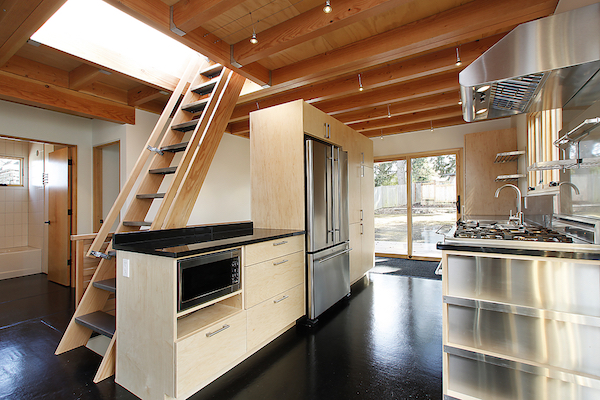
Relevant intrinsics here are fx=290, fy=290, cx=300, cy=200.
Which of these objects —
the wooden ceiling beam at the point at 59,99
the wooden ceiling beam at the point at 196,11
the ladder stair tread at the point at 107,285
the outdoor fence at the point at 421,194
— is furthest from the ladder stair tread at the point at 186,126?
the outdoor fence at the point at 421,194

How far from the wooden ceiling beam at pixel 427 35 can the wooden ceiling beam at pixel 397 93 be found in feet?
3.01

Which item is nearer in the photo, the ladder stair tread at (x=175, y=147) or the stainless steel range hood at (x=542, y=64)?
the stainless steel range hood at (x=542, y=64)

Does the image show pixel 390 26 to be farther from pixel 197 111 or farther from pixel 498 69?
pixel 197 111

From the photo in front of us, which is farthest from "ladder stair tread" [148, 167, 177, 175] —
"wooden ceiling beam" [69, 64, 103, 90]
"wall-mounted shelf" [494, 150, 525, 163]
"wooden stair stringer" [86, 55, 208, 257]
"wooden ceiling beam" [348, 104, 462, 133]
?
"wall-mounted shelf" [494, 150, 525, 163]

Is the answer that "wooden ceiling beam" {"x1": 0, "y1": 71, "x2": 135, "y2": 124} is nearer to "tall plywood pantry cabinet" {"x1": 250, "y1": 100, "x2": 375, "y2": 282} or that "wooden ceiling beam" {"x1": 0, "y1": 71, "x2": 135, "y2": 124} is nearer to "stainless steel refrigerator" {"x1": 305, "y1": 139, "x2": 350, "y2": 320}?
"tall plywood pantry cabinet" {"x1": 250, "y1": 100, "x2": 375, "y2": 282}

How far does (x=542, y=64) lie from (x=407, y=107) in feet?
10.3

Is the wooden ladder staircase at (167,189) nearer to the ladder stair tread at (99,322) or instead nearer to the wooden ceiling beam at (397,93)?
the ladder stair tread at (99,322)

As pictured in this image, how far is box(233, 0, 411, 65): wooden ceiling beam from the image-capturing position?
79.2 inches

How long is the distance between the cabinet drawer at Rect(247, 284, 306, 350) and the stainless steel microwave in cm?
34

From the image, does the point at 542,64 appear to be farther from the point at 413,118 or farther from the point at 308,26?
the point at 413,118

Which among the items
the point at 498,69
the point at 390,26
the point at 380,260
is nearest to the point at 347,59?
the point at 390,26

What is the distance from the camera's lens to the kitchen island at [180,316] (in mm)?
1707

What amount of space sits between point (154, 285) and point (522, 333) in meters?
2.15

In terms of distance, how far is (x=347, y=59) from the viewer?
2.84 meters
